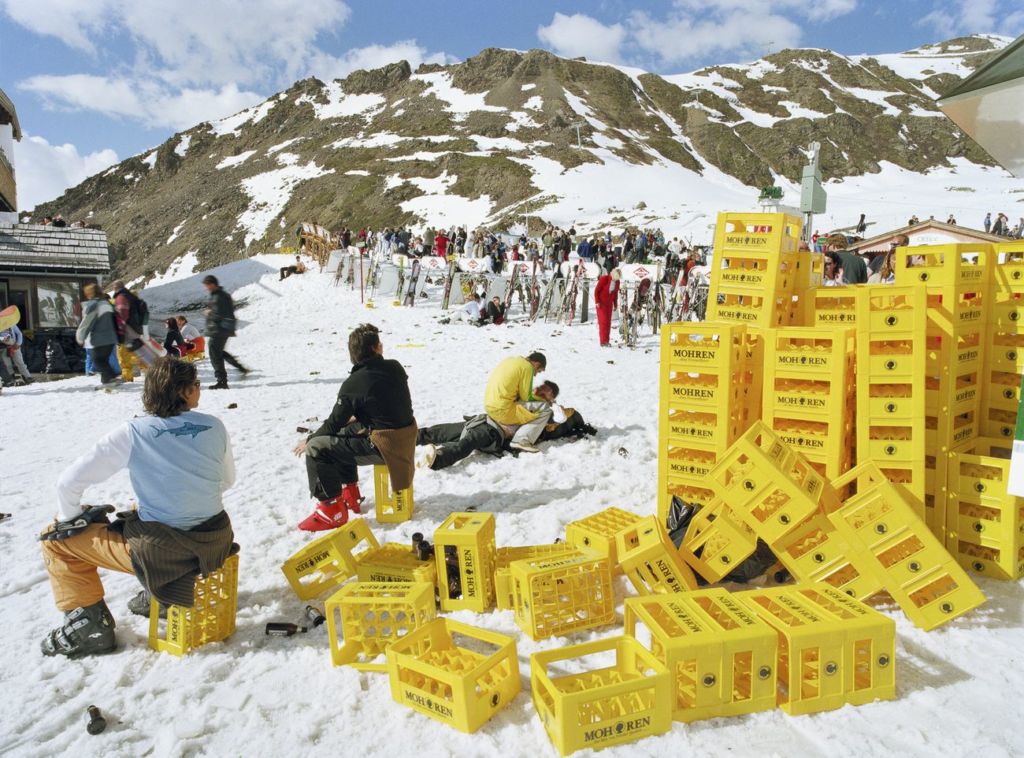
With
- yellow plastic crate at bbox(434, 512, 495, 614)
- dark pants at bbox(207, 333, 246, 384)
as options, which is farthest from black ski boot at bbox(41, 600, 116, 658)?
dark pants at bbox(207, 333, 246, 384)

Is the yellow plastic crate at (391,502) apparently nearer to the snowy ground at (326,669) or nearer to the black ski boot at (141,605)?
the snowy ground at (326,669)

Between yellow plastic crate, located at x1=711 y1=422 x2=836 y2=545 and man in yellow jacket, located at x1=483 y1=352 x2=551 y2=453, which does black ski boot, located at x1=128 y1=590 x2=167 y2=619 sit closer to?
yellow plastic crate, located at x1=711 y1=422 x2=836 y2=545

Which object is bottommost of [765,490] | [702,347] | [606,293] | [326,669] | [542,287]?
[326,669]

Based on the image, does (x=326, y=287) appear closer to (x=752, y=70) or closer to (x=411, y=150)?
(x=411, y=150)

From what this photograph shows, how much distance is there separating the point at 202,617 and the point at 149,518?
0.64 metres

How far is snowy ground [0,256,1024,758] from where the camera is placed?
112 inches

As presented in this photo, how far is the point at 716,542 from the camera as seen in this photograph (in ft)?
12.8

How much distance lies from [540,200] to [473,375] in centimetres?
3653

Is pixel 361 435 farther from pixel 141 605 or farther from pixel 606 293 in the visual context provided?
pixel 606 293

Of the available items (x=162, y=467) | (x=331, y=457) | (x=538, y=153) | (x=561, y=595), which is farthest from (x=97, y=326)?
(x=538, y=153)

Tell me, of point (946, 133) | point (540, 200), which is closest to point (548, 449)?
point (540, 200)

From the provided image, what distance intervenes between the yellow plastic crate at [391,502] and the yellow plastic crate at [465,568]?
4.71ft

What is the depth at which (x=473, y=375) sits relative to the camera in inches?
464

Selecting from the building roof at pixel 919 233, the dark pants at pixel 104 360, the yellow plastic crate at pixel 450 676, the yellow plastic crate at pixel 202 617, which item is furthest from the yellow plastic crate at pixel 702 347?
the building roof at pixel 919 233
